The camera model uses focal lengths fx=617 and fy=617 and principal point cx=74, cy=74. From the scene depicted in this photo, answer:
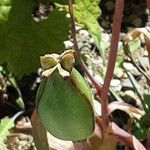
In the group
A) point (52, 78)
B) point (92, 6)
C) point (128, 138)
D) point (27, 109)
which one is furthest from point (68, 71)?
point (27, 109)

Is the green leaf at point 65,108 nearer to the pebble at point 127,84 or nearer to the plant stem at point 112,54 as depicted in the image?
the plant stem at point 112,54

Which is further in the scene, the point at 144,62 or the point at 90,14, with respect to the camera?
the point at 144,62

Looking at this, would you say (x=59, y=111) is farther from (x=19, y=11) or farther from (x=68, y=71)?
(x=19, y=11)

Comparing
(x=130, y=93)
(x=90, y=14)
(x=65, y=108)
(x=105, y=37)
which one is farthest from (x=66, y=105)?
(x=105, y=37)

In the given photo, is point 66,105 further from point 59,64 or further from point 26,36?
point 26,36

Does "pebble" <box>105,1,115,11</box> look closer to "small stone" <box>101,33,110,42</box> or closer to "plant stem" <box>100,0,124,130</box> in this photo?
"small stone" <box>101,33,110,42</box>
